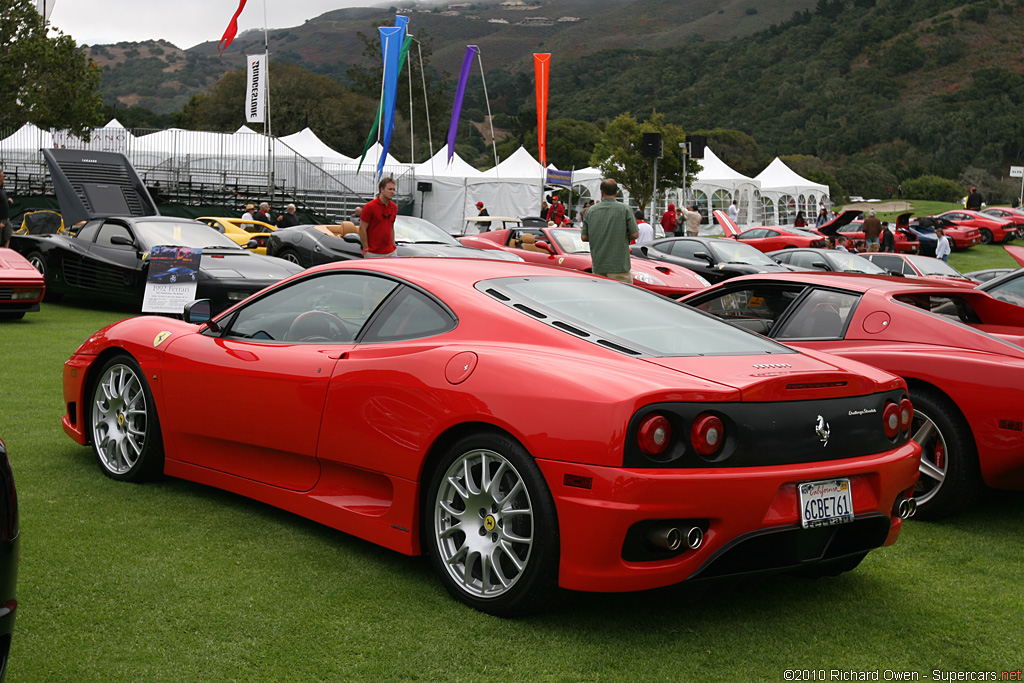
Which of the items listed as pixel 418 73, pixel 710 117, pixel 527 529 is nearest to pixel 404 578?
pixel 527 529

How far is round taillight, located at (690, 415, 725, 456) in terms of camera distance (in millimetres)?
3037

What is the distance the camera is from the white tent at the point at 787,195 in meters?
44.4

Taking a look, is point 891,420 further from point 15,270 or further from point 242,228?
point 242,228

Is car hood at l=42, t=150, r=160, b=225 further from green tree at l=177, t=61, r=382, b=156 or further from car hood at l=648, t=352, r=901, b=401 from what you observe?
green tree at l=177, t=61, r=382, b=156

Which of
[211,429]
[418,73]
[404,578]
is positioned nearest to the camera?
[404,578]

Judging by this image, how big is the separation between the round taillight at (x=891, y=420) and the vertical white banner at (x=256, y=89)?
101ft

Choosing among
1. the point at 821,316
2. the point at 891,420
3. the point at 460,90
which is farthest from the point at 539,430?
the point at 460,90

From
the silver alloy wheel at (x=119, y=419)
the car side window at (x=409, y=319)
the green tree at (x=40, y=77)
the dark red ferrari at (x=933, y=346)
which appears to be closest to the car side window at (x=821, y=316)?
the dark red ferrari at (x=933, y=346)

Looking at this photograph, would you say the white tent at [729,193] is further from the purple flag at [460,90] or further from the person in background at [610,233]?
the person in background at [610,233]

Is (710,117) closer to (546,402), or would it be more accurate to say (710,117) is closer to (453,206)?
(453,206)

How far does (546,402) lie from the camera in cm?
317

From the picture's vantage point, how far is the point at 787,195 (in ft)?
147

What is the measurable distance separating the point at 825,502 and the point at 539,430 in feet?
3.25

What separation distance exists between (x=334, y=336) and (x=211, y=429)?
0.80m
